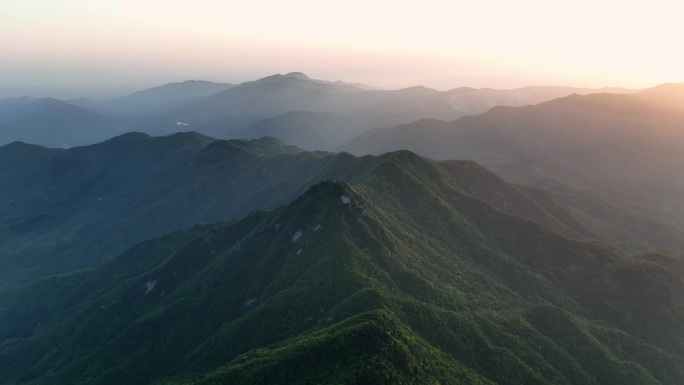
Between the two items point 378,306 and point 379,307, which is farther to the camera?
point 378,306

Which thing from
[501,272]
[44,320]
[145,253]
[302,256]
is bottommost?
[44,320]

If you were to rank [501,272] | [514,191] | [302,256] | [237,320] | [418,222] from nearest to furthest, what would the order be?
[237,320] < [302,256] < [501,272] < [418,222] < [514,191]

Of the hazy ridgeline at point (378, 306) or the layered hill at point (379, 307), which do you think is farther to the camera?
the hazy ridgeline at point (378, 306)

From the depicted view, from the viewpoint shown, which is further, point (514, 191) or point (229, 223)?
point (514, 191)

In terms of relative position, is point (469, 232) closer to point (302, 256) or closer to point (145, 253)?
point (302, 256)

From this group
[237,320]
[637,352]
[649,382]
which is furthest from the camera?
[237,320]

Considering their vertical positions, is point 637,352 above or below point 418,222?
below

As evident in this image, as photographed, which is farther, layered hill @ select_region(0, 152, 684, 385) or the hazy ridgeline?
the hazy ridgeline

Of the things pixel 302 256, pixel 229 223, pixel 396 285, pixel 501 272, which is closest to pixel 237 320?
pixel 302 256
